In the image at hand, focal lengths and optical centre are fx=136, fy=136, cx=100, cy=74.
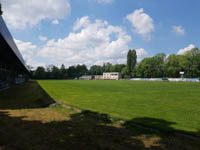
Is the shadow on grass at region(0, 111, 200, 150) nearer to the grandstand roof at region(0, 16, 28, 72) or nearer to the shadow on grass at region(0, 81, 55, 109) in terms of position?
the shadow on grass at region(0, 81, 55, 109)

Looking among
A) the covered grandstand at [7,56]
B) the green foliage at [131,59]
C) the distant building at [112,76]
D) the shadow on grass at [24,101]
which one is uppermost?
the green foliage at [131,59]

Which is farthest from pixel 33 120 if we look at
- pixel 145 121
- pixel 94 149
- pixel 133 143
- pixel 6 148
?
pixel 145 121

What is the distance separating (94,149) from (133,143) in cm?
114

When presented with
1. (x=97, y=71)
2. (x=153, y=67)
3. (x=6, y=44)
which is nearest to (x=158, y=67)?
(x=153, y=67)

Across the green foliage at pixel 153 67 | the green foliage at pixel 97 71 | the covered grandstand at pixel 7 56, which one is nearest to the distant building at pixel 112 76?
the green foliage at pixel 97 71

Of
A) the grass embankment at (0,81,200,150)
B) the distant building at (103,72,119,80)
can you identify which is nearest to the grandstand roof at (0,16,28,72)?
the grass embankment at (0,81,200,150)

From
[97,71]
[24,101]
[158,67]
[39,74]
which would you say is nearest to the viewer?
[24,101]

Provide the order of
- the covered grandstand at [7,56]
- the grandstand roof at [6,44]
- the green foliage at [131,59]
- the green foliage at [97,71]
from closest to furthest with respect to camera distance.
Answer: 1. the grandstand roof at [6,44]
2. the covered grandstand at [7,56]
3. the green foliage at [131,59]
4. the green foliage at [97,71]

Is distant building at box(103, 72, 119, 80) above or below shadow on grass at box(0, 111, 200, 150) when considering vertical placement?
above

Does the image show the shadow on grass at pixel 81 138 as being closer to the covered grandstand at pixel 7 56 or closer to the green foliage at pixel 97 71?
the covered grandstand at pixel 7 56

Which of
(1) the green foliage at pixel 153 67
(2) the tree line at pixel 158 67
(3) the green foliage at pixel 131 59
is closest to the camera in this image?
(2) the tree line at pixel 158 67

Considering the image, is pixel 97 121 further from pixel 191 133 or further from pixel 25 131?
pixel 191 133

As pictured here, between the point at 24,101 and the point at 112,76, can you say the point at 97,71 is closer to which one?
the point at 112,76

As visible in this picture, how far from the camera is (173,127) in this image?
198 inches
